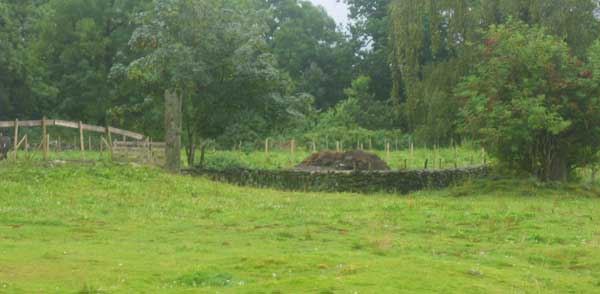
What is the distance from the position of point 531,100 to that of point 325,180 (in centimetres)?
809

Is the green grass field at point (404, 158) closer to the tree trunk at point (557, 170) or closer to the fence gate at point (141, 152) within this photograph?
the fence gate at point (141, 152)

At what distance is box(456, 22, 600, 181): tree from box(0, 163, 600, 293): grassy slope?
261 cm

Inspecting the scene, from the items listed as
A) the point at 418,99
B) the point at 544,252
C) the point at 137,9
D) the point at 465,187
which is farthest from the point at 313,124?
the point at 544,252

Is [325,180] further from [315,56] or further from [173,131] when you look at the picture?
[315,56]

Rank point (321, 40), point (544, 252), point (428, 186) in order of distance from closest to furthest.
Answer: point (544, 252) → point (428, 186) → point (321, 40)

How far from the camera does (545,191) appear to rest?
2922 cm

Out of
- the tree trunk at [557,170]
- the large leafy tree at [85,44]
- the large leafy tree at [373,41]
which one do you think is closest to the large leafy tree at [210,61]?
the tree trunk at [557,170]

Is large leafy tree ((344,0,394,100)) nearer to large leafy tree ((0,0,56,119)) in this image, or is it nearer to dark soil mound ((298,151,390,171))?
large leafy tree ((0,0,56,119))

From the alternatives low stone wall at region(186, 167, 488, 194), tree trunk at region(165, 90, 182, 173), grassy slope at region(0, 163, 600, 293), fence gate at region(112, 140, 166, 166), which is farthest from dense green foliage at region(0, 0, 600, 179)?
grassy slope at region(0, 163, 600, 293)

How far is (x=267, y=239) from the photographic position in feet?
54.9

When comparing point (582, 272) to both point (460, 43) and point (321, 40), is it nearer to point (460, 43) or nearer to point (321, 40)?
point (460, 43)

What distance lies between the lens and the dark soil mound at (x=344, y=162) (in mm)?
34031

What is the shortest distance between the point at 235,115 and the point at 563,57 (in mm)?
12943

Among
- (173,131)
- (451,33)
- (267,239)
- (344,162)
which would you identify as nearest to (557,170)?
(451,33)
